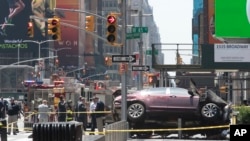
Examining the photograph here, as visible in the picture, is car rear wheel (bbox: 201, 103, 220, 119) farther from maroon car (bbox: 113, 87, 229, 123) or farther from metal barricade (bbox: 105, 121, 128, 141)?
metal barricade (bbox: 105, 121, 128, 141)

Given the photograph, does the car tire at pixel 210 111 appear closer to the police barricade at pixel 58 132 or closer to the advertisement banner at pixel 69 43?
the police barricade at pixel 58 132

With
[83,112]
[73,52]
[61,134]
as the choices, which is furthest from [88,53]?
[61,134]

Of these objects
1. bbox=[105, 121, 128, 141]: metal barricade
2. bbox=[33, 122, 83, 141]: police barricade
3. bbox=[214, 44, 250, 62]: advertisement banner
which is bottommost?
bbox=[105, 121, 128, 141]: metal barricade

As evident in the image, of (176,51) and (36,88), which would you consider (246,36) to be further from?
(36,88)

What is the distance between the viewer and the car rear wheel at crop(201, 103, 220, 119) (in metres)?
21.9

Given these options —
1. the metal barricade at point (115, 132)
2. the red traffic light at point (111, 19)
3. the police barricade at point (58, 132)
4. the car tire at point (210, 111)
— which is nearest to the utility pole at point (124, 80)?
the red traffic light at point (111, 19)

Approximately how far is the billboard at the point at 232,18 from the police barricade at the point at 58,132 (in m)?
31.2

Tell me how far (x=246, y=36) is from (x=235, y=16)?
1.64 metres

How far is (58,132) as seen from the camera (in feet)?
41.0

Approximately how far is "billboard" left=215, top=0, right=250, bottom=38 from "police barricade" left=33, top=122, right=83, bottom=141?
31221mm

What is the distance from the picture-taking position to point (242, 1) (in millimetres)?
43469

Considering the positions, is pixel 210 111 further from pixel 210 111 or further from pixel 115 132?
pixel 115 132

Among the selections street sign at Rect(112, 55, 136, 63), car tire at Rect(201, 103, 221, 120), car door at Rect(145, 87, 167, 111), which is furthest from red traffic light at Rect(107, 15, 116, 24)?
car tire at Rect(201, 103, 221, 120)

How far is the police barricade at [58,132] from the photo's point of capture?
487 inches
